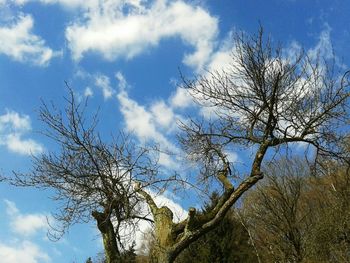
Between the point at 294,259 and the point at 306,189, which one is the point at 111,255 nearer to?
the point at 294,259

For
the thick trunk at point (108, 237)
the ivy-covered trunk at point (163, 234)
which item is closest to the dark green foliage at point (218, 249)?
the thick trunk at point (108, 237)

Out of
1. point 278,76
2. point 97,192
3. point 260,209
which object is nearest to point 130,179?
point 97,192

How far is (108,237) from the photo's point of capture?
9.67 m

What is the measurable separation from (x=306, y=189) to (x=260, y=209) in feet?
11.6

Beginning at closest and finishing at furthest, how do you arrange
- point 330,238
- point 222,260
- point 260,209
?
point 330,238 < point 222,260 < point 260,209

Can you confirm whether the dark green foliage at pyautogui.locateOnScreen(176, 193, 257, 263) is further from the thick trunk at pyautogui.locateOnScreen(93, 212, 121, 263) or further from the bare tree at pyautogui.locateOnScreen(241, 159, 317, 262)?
the thick trunk at pyautogui.locateOnScreen(93, 212, 121, 263)

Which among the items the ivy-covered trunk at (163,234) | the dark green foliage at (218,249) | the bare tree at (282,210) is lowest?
the ivy-covered trunk at (163,234)

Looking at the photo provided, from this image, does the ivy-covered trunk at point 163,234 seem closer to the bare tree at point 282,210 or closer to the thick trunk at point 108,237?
the thick trunk at point 108,237

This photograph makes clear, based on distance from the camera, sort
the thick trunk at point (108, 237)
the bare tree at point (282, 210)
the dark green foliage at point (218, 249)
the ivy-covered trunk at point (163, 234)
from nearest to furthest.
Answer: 1. the ivy-covered trunk at point (163, 234)
2. the thick trunk at point (108, 237)
3. the dark green foliage at point (218, 249)
4. the bare tree at point (282, 210)

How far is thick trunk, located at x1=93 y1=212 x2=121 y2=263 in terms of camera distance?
31.3 feet

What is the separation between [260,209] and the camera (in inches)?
1220

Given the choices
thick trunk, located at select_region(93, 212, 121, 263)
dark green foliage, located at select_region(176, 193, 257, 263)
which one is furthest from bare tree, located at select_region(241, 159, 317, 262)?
thick trunk, located at select_region(93, 212, 121, 263)

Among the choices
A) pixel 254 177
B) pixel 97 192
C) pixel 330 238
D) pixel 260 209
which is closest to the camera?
pixel 254 177

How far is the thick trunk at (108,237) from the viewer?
9.54 meters
